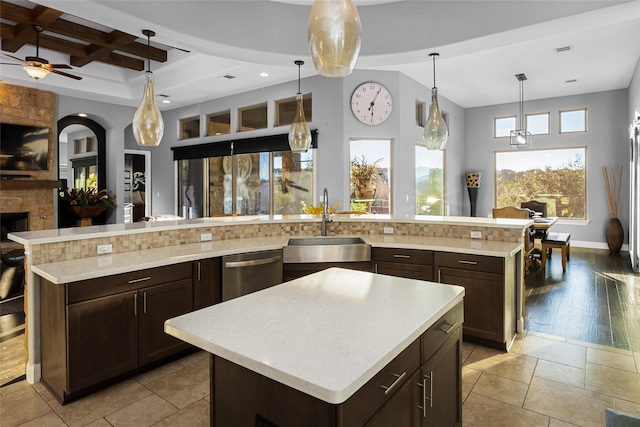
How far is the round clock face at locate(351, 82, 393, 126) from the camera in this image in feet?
20.9

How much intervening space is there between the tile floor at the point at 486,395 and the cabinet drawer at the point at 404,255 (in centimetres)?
82

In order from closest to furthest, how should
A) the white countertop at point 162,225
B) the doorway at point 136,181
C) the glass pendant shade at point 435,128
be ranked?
1. the white countertop at point 162,225
2. the glass pendant shade at point 435,128
3. the doorway at point 136,181

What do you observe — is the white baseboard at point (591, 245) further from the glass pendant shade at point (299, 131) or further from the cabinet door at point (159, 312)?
the cabinet door at point (159, 312)

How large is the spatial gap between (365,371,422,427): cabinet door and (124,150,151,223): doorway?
9.33 m

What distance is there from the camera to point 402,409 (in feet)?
4.42

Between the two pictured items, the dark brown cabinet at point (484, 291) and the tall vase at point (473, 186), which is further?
the tall vase at point (473, 186)

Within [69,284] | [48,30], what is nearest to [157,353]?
[69,284]

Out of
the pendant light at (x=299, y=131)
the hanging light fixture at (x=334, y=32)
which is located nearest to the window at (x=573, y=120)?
the pendant light at (x=299, y=131)

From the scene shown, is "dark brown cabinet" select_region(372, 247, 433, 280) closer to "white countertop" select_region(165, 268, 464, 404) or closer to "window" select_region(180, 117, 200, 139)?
"white countertop" select_region(165, 268, 464, 404)

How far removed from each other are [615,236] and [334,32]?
836 cm

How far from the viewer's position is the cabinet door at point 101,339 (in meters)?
2.36

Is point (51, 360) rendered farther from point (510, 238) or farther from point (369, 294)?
point (510, 238)

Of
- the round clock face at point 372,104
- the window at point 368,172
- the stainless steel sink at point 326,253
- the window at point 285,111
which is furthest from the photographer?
the window at point 285,111

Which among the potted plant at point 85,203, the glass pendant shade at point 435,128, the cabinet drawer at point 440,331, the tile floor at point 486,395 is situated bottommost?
the tile floor at point 486,395
